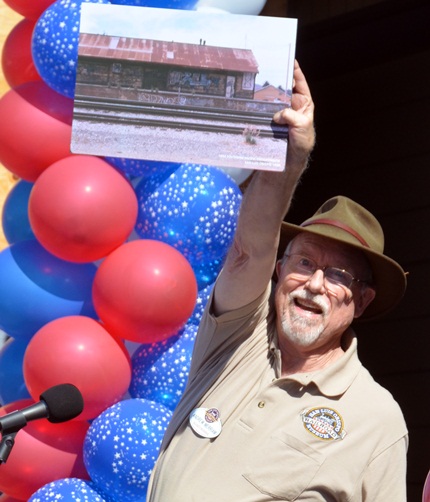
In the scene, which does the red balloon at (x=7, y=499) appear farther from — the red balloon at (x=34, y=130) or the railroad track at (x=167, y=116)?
the railroad track at (x=167, y=116)

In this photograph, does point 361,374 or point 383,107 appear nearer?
point 361,374

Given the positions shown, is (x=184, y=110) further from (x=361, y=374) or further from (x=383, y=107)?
(x=383, y=107)

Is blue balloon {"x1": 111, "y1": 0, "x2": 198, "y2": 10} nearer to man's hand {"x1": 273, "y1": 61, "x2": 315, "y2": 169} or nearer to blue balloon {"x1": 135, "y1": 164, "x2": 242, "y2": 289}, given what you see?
blue balloon {"x1": 135, "y1": 164, "x2": 242, "y2": 289}

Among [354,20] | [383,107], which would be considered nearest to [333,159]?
[383,107]

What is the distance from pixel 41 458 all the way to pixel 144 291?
74cm

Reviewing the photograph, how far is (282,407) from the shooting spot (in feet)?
8.43

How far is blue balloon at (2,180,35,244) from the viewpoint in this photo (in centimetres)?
407

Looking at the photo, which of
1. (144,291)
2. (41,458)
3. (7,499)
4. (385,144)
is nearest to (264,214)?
(144,291)

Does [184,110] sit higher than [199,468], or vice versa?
[184,110]

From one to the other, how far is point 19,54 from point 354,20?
6.69 ft

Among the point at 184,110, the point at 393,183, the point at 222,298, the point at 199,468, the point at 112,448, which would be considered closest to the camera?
the point at 184,110

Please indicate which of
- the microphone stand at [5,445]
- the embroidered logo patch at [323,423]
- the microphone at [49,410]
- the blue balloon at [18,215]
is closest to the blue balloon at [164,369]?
the blue balloon at [18,215]

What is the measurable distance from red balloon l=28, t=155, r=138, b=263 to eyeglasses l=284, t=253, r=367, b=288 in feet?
3.34

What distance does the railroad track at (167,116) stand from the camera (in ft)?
7.29
